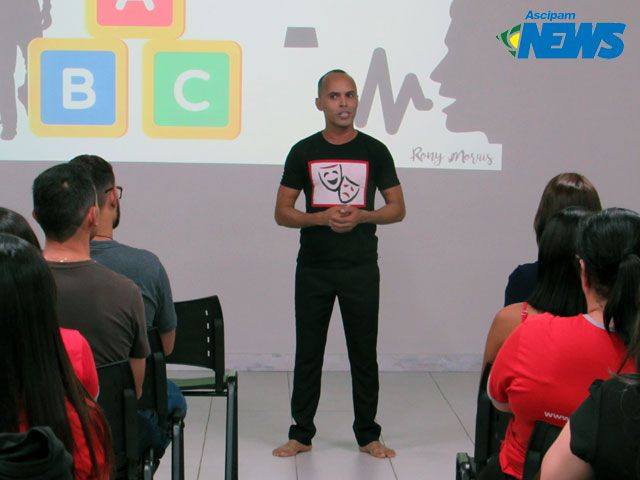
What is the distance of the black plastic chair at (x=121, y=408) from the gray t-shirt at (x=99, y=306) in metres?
0.09

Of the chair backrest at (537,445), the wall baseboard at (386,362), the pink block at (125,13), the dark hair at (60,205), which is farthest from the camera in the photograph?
the wall baseboard at (386,362)

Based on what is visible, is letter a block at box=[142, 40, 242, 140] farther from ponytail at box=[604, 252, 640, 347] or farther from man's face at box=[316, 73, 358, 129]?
ponytail at box=[604, 252, 640, 347]

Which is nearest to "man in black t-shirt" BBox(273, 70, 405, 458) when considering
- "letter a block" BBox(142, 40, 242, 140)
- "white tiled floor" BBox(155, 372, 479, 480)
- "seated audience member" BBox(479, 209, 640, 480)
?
"white tiled floor" BBox(155, 372, 479, 480)

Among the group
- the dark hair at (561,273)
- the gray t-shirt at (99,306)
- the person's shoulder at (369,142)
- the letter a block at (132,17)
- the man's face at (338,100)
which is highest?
the letter a block at (132,17)

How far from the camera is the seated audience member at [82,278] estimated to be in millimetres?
2547

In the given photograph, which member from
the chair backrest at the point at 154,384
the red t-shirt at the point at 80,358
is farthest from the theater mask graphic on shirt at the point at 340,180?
the red t-shirt at the point at 80,358

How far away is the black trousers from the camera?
4.11m

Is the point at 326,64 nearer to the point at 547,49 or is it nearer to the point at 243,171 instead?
the point at 243,171

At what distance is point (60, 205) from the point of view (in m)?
2.58

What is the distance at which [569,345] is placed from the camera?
202 cm

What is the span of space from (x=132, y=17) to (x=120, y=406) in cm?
327

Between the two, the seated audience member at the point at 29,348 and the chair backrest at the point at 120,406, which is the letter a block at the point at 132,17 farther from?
the seated audience member at the point at 29,348

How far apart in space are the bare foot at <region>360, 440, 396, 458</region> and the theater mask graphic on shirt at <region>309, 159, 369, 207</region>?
1033mm

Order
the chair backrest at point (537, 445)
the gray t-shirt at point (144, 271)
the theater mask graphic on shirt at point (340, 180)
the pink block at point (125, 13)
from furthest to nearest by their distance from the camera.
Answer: the pink block at point (125, 13), the theater mask graphic on shirt at point (340, 180), the gray t-shirt at point (144, 271), the chair backrest at point (537, 445)
